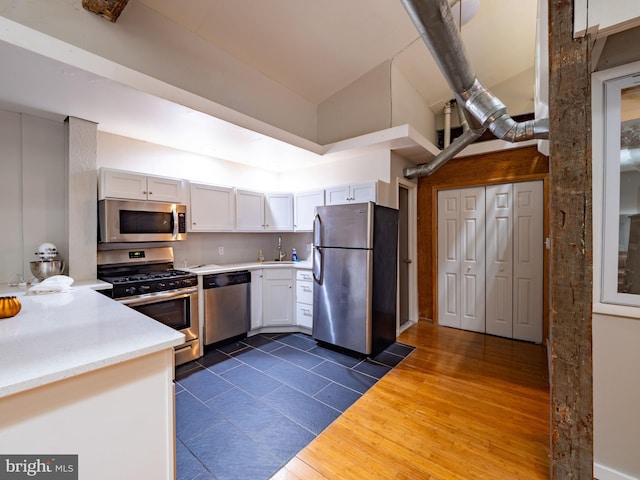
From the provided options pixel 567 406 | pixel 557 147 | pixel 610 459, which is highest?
pixel 557 147

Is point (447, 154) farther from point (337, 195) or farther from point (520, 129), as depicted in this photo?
point (337, 195)

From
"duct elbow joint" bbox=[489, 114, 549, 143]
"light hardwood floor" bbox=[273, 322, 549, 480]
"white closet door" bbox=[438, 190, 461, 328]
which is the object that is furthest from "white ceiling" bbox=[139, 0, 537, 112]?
"light hardwood floor" bbox=[273, 322, 549, 480]

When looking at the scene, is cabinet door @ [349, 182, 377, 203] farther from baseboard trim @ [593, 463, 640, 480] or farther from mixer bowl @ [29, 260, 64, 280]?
mixer bowl @ [29, 260, 64, 280]

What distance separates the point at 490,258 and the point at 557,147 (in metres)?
2.87

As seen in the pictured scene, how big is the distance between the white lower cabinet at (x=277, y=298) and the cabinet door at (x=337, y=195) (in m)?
1.09

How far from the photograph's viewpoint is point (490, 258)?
377 centimetres

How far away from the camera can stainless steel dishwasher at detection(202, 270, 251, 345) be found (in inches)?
124

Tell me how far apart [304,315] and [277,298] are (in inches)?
16.9

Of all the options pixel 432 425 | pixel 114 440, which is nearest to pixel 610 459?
pixel 432 425

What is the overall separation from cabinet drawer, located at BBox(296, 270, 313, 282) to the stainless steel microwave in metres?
1.49

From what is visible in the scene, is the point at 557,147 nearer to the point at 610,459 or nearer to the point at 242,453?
the point at 610,459

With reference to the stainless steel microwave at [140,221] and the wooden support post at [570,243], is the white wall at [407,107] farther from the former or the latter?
the stainless steel microwave at [140,221]

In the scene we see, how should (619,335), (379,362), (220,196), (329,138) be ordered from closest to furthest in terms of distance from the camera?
(619,335) < (379,362) < (220,196) < (329,138)

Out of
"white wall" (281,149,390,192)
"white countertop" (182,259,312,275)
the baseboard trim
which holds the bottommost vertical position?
the baseboard trim
